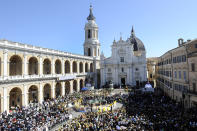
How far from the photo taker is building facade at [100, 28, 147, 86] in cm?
5547

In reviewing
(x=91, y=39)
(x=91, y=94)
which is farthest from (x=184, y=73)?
(x=91, y=39)

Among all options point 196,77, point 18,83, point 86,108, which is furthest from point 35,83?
point 196,77

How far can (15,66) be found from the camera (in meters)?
30.4

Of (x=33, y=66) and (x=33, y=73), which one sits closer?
(x=33, y=73)

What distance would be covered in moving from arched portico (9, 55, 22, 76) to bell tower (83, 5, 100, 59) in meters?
33.7

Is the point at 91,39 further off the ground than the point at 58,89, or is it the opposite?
the point at 91,39

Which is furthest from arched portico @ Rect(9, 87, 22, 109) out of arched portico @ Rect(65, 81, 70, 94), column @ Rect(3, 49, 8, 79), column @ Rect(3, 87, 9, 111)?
arched portico @ Rect(65, 81, 70, 94)

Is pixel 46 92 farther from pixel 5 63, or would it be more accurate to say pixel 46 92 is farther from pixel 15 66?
pixel 5 63

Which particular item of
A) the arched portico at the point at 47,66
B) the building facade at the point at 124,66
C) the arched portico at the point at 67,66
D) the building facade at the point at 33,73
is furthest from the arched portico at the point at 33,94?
the building facade at the point at 124,66

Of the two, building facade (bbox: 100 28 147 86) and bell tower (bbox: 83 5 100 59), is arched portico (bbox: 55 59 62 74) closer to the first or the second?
building facade (bbox: 100 28 147 86)

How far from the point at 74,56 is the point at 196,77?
34.1 metres

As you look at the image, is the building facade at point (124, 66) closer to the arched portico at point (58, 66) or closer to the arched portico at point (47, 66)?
the arched portico at point (58, 66)

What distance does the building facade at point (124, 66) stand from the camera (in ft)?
182

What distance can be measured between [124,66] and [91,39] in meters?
17.1
